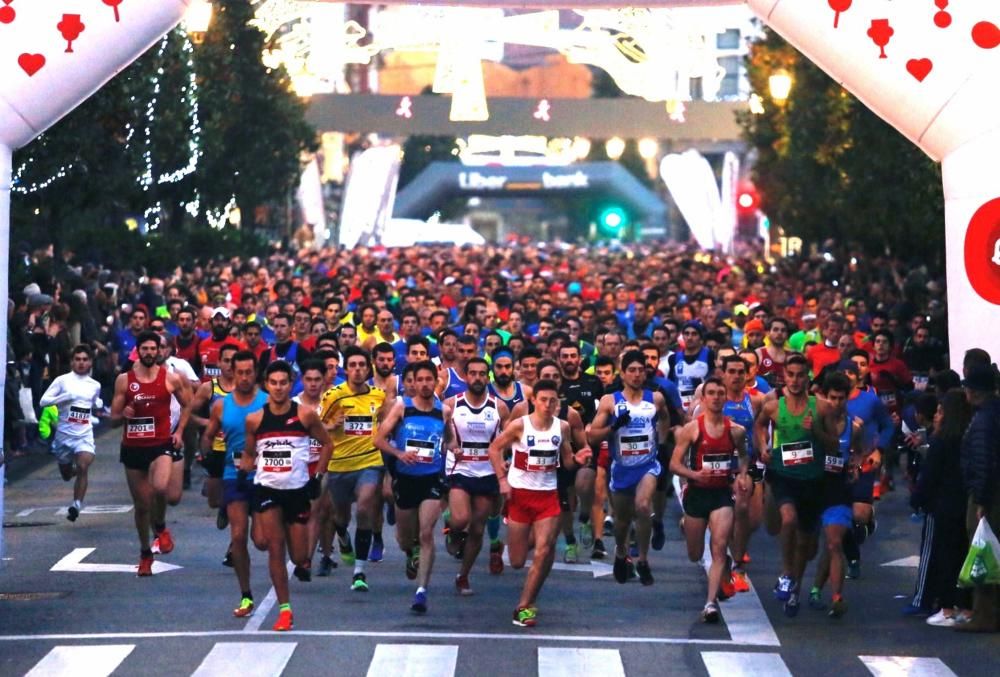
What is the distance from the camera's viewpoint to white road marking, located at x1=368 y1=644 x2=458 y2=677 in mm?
12250

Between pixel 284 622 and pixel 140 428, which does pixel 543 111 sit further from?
pixel 284 622

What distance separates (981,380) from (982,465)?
550 mm

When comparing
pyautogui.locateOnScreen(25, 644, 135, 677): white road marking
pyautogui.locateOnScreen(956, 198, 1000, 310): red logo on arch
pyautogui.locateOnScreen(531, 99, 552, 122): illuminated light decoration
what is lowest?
pyautogui.locateOnScreen(25, 644, 135, 677): white road marking

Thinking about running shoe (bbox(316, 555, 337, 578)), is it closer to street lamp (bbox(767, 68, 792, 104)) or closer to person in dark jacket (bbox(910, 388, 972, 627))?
person in dark jacket (bbox(910, 388, 972, 627))

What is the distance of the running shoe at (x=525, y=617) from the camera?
45.9ft

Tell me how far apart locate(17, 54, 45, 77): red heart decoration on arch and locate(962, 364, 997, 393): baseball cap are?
21.4ft

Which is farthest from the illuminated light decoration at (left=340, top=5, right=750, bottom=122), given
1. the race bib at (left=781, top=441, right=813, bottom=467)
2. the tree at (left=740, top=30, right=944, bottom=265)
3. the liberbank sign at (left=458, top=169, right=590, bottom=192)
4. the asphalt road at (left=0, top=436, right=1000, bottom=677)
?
the race bib at (left=781, top=441, right=813, bottom=467)

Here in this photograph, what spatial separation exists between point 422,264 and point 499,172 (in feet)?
173

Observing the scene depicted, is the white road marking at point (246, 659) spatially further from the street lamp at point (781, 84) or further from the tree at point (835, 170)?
the street lamp at point (781, 84)

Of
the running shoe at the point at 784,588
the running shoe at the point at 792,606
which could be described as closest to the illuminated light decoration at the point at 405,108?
the running shoe at the point at 784,588

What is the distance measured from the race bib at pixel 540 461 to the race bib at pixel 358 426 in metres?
1.77

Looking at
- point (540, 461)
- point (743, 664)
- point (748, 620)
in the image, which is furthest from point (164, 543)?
point (743, 664)

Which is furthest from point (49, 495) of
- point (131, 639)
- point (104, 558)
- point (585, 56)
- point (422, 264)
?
point (585, 56)

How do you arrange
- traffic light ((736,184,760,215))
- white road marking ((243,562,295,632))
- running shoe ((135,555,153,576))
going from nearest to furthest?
white road marking ((243,562,295,632)), running shoe ((135,555,153,576)), traffic light ((736,184,760,215))
